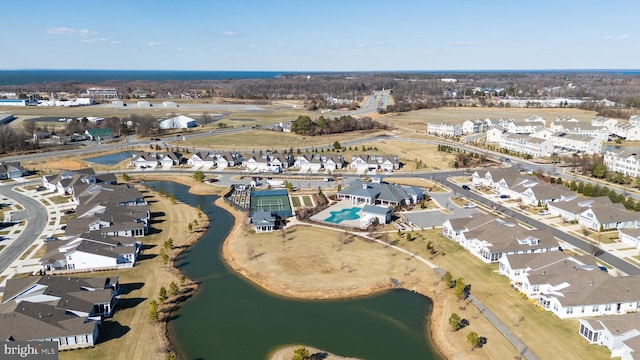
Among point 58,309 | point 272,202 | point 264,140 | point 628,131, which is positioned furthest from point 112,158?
point 628,131

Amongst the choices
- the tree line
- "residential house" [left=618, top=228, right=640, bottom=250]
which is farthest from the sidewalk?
the tree line

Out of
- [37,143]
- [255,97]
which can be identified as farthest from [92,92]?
[37,143]

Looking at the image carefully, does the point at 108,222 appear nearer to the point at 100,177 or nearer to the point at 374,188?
the point at 100,177

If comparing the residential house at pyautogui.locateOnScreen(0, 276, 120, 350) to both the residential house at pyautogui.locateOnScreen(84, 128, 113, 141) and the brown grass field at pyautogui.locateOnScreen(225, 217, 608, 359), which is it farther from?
the residential house at pyautogui.locateOnScreen(84, 128, 113, 141)

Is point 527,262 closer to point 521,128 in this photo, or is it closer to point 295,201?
point 295,201

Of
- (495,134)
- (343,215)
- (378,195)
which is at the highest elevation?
(495,134)
